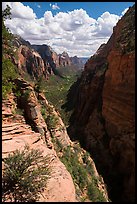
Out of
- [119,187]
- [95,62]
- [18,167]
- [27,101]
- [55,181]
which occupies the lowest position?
[119,187]

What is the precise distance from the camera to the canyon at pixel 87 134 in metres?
13.0

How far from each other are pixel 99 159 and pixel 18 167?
59.7ft

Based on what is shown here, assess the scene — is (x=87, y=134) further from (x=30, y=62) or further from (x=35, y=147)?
(x=30, y=62)

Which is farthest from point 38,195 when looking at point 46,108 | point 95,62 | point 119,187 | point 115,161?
point 95,62

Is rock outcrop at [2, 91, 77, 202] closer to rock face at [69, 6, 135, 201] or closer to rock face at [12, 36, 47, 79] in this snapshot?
rock face at [69, 6, 135, 201]

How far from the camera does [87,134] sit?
3209cm

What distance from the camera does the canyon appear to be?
1305cm

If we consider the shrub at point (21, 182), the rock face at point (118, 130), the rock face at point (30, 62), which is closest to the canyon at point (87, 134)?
the rock face at point (118, 130)

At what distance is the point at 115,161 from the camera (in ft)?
82.8

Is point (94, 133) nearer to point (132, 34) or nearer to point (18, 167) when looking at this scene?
point (132, 34)

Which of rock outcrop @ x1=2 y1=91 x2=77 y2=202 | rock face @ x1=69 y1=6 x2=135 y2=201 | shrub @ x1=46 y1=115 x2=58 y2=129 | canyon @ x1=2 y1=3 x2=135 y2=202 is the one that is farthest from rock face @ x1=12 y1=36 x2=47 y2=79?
rock outcrop @ x1=2 y1=91 x2=77 y2=202

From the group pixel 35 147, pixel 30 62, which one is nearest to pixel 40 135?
pixel 35 147

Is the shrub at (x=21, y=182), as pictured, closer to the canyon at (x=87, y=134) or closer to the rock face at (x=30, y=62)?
the canyon at (x=87, y=134)

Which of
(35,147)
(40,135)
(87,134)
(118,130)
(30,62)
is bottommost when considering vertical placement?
(87,134)
